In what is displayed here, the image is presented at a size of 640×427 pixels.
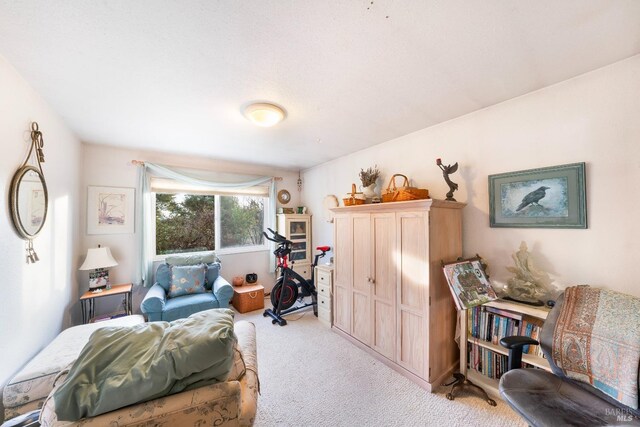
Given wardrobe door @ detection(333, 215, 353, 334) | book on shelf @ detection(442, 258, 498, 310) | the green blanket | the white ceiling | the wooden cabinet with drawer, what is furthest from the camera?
the wooden cabinet with drawer

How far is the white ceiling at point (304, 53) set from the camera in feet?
3.92

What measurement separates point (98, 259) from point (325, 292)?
288 cm

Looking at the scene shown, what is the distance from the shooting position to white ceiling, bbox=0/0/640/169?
1.19 meters

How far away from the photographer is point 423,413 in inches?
71.5

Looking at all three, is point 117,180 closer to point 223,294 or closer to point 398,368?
point 223,294

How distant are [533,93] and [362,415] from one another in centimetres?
293

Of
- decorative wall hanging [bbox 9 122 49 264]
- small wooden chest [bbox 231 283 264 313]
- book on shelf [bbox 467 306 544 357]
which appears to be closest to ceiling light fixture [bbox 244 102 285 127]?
decorative wall hanging [bbox 9 122 49 264]

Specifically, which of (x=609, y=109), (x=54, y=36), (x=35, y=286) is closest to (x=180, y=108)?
(x=54, y=36)

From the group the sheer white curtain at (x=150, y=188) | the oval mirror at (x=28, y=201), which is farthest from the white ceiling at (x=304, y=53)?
the sheer white curtain at (x=150, y=188)

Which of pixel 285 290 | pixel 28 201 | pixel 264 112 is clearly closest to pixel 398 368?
pixel 285 290

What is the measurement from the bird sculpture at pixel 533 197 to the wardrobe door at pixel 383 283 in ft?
3.48

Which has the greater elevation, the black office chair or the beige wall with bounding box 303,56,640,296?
the beige wall with bounding box 303,56,640,296

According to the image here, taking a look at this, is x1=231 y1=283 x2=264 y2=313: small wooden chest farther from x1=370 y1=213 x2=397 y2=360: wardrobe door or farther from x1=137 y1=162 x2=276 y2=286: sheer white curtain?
x1=370 y1=213 x2=397 y2=360: wardrobe door

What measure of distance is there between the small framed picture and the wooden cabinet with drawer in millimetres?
2776
